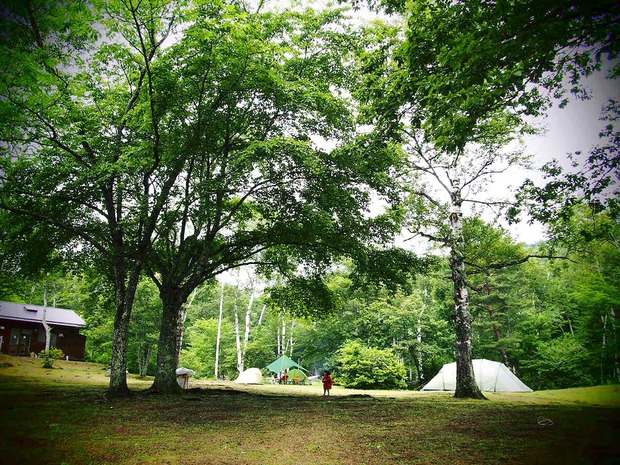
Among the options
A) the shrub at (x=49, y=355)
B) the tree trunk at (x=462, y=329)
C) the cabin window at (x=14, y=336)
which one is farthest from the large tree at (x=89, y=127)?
the cabin window at (x=14, y=336)

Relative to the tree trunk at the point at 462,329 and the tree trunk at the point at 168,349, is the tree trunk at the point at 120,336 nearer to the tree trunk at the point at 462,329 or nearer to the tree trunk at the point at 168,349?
the tree trunk at the point at 168,349

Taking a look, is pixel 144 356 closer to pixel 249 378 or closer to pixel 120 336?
pixel 249 378

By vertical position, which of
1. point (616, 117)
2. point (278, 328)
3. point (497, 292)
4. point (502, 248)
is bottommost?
point (278, 328)

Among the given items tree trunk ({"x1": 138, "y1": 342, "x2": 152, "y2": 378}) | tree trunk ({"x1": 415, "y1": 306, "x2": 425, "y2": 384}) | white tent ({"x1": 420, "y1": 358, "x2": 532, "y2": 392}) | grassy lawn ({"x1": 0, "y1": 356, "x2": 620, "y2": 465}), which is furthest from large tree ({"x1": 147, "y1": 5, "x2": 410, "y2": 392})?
tree trunk ({"x1": 138, "y1": 342, "x2": 152, "y2": 378})

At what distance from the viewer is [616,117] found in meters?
7.43

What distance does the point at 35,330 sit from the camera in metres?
32.5

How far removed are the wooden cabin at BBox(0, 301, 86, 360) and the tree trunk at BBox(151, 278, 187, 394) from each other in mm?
25256

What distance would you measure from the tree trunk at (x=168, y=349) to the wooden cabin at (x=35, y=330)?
25256mm

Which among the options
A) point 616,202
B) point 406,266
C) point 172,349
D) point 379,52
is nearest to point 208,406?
point 172,349

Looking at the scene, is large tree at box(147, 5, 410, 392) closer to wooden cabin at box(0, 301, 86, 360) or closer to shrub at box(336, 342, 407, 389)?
shrub at box(336, 342, 407, 389)

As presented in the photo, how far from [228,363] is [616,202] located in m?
37.5

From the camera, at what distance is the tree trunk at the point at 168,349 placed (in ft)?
42.2

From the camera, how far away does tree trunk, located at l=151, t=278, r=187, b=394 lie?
42.2 feet

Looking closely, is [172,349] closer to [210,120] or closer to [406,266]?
[210,120]
